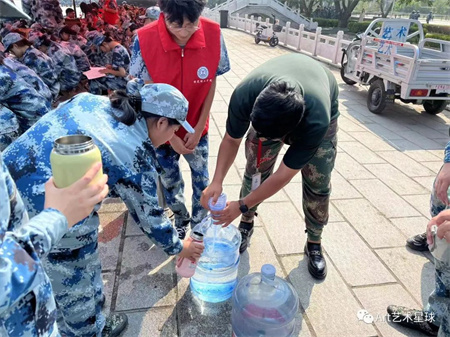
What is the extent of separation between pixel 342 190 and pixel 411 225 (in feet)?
2.81

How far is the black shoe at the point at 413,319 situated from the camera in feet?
7.31

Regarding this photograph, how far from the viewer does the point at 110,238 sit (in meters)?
3.00

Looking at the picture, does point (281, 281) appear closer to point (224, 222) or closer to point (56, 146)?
point (224, 222)

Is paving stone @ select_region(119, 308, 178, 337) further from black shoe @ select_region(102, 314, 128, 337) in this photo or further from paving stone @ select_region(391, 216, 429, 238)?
paving stone @ select_region(391, 216, 429, 238)

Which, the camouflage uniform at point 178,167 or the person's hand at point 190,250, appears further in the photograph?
the camouflage uniform at point 178,167

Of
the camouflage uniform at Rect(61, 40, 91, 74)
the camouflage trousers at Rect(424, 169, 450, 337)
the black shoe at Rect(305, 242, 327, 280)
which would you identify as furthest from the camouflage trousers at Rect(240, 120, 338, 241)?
the camouflage uniform at Rect(61, 40, 91, 74)

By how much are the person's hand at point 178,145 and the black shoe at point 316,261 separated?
135 cm

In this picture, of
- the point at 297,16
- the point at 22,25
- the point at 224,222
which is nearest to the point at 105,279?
the point at 224,222

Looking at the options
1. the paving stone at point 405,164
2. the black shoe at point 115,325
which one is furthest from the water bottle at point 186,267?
the paving stone at point 405,164

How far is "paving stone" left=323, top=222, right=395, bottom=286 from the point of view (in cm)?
271

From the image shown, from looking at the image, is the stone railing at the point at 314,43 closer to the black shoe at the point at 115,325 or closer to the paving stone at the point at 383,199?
the paving stone at the point at 383,199

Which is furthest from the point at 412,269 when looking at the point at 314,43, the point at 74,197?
the point at 314,43

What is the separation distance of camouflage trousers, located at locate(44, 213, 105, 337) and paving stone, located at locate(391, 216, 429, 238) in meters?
2.94

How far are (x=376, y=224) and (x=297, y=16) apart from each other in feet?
105
